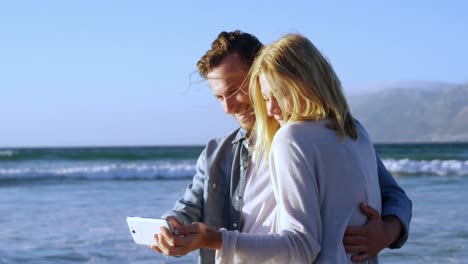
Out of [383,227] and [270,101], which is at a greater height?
[270,101]

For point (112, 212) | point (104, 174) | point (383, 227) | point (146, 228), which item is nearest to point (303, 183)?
point (383, 227)

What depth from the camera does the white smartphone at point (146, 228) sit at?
2.15 meters

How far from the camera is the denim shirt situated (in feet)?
8.05

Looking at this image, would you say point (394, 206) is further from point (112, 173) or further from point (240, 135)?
point (112, 173)

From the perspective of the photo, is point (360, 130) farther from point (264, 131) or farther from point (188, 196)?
point (188, 196)

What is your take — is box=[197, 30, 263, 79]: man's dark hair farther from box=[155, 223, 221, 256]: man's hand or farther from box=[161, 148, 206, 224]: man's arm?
box=[155, 223, 221, 256]: man's hand

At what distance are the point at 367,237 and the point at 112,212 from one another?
774 cm

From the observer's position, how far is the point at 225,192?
2.60 meters

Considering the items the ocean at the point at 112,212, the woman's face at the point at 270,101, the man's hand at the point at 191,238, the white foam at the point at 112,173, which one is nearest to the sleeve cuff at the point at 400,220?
the woman's face at the point at 270,101

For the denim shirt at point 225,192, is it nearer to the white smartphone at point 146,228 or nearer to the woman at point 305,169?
the white smartphone at point 146,228

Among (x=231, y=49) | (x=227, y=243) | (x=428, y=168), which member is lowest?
(x=428, y=168)

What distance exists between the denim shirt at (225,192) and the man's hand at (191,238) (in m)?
0.38

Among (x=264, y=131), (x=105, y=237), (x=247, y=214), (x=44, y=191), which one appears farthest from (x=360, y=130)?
(x=44, y=191)

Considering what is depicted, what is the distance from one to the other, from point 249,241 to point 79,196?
1068cm
